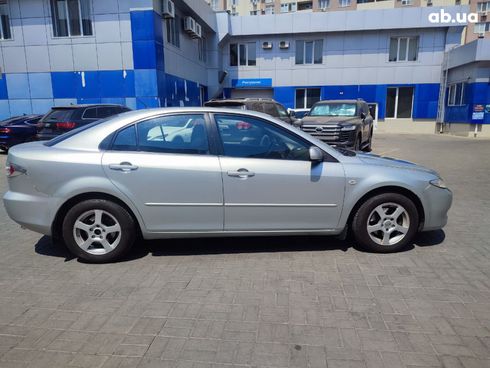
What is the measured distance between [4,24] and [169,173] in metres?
19.5

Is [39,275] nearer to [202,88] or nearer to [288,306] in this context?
[288,306]

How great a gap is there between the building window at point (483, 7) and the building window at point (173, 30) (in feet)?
179

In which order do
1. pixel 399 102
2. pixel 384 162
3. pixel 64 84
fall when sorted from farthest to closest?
1. pixel 399 102
2. pixel 64 84
3. pixel 384 162

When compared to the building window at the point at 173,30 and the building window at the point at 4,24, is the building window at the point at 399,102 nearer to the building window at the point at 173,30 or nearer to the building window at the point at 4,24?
the building window at the point at 173,30

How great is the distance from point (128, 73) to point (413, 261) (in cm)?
1607

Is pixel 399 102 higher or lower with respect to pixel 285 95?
lower

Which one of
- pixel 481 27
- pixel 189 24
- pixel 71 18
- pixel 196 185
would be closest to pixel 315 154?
pixel 196 185

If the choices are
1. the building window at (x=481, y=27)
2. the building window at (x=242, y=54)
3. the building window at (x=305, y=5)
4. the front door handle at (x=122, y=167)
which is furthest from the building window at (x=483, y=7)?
the front door handle at (x=122, y=167)

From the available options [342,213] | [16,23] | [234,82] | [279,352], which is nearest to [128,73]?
[16,23]

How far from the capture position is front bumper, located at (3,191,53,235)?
396cm

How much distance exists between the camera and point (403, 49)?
88.7 feet

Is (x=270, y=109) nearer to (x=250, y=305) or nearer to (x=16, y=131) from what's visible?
(x=250, y=305)

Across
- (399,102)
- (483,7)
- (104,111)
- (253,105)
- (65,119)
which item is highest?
(483,7)

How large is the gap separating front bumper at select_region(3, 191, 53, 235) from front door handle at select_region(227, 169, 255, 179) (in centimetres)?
192
